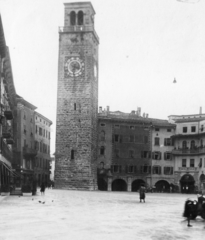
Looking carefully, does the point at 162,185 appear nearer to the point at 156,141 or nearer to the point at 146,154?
the point at 146,154

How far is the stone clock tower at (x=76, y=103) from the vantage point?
6050 centimetres

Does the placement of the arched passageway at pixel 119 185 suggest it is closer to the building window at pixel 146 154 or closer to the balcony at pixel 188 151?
the building window at pixel 146 154

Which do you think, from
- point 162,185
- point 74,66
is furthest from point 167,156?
point 74,66

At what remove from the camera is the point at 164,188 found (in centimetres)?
6894

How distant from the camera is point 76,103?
200 ft

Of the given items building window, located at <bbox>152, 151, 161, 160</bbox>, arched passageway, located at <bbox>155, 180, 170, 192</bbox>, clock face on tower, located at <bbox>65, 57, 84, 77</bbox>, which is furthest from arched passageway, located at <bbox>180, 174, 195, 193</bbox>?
clock face on tower, located at <bbox>65, 57, 84, 77</bbox>

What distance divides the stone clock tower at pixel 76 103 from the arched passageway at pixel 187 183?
13608 millimetres

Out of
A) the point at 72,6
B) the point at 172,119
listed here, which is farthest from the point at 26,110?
the point at 172,119

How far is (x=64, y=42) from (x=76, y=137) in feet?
41.1

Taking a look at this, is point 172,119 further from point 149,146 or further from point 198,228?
point 198,228

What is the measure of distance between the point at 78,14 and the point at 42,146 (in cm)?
2442

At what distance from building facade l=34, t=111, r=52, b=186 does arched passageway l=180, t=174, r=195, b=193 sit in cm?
2192

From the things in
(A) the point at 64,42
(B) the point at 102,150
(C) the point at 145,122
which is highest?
(A) the point at 64,42

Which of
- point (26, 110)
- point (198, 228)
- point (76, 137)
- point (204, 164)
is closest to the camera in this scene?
point (198, 228)
